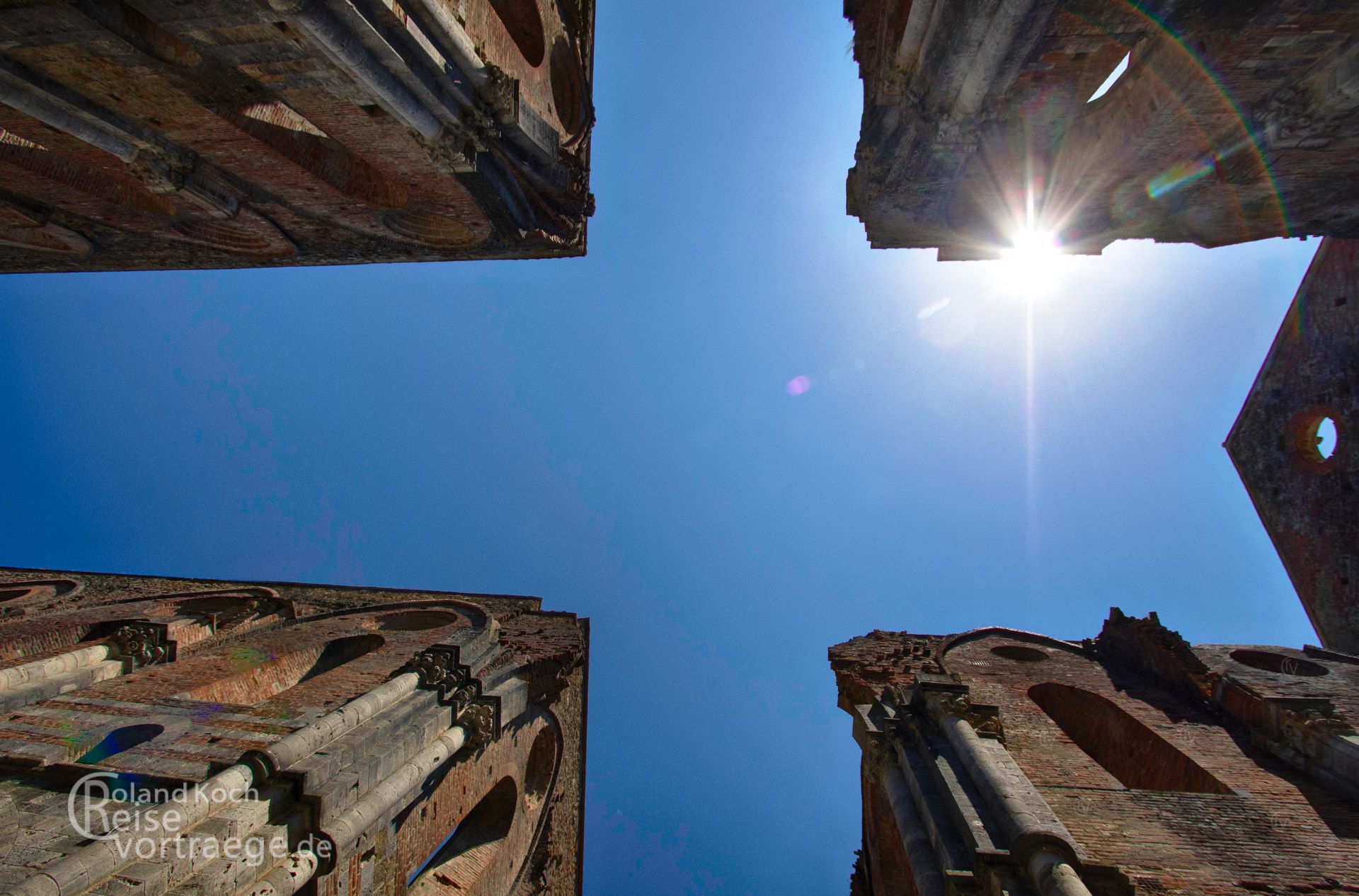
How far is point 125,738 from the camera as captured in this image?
6055mm

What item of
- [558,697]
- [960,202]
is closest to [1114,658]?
[960,202]

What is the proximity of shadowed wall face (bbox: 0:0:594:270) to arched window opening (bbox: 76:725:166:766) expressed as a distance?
625 centimetres

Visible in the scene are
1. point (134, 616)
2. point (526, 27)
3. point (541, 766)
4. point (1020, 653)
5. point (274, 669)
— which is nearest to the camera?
point (274, 669)

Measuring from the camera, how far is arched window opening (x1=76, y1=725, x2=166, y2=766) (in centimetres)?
589

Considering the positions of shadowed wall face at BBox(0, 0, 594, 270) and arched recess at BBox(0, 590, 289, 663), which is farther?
arched recess at BBox(0, 590, 289, 663)

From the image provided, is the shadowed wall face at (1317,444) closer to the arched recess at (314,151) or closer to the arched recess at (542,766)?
the arched recess at (542,766)

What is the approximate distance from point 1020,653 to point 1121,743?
2404 millimetres

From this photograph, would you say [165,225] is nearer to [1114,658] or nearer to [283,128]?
[283,128]

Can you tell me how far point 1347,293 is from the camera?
37.6ft

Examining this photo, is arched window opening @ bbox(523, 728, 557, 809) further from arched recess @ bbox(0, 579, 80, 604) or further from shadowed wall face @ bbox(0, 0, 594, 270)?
arched recess @ bbox(0, 579, 80, 604)

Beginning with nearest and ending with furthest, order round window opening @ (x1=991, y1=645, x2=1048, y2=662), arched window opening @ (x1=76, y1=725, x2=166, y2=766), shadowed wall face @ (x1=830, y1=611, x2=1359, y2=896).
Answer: shadowed wall face @ (x1=830, y1=611, x2=1359, y2=896), arched window opening @ (x1=76, y1=725, x2=166, y2=766), round window opening @ (x1=991, y1=645, x2=1048, y2=662)

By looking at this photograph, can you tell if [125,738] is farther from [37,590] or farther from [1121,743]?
[37,590]

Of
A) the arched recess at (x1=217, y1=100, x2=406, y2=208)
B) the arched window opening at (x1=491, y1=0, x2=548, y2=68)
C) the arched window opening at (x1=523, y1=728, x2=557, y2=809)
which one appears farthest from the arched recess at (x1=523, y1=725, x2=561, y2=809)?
the arched window opening at (x1=491, y1=0, x2=548, y2=68)

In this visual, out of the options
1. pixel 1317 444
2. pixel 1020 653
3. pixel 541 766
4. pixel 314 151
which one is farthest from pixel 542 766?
pixel 1317 444
